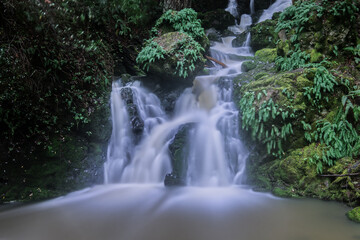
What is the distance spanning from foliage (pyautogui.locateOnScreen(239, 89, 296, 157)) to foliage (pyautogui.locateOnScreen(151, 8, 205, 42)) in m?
5.24

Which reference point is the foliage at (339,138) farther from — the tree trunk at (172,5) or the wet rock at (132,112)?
the tree trunk at (172,5)

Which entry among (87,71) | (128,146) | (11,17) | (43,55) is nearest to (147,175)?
(128,146)

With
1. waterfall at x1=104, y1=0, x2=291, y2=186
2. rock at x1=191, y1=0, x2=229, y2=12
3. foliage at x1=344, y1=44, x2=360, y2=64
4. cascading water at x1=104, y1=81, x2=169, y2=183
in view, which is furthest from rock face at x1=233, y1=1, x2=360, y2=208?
rock at x1=191, y1=0, x2=229, y2=12

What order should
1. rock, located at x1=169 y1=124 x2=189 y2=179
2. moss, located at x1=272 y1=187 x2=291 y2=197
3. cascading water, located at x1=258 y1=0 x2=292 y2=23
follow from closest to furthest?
moss, located at x1=272 y1=187 x2=291 y2=197 → rock, located at x1=169 y1=124 x2=189 y2=179 → cascading water, located at x1=258 y1=0 x2=292 y2=23

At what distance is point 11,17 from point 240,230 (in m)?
5.82

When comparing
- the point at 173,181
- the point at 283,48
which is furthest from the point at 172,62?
the point at 173,181

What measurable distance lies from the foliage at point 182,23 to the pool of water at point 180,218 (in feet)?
22.9

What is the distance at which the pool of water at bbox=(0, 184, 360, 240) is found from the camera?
325 centimetres

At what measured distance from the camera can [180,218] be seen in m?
3.81

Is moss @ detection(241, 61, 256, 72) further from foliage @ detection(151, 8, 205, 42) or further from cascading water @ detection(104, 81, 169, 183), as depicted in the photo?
cascading water @ detection(104, 81, 169, 183)

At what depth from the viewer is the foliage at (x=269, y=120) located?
509cm

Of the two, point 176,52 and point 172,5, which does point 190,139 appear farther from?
point 172,5

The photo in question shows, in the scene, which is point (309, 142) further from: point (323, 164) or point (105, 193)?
point (105, 193)

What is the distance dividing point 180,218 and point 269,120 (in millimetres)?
2995
